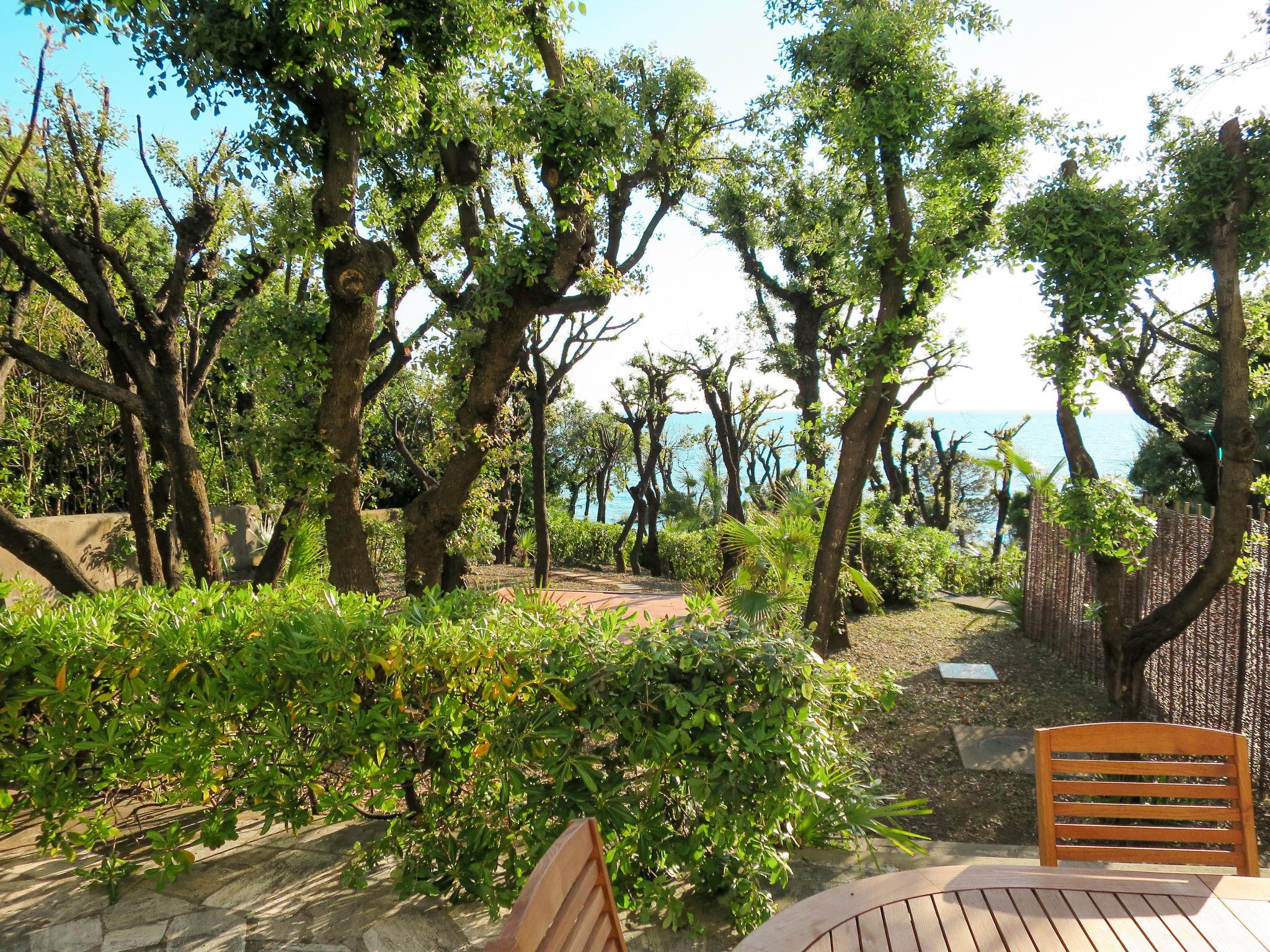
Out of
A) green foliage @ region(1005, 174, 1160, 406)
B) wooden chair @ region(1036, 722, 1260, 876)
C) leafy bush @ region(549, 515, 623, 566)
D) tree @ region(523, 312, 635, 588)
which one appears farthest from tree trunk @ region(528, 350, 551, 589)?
leafy bush @ region(549, 515, 623, 566)

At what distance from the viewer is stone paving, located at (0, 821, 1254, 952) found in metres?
2.59

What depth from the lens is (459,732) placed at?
274 cm

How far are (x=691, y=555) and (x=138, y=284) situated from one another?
1102 cm

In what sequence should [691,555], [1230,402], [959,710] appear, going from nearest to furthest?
1. [1230,402]
2. [959,710]
3. [691,555]

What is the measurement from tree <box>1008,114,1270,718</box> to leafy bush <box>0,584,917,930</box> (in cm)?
264

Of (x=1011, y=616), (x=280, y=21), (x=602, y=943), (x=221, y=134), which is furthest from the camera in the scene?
(x=1011, y=616)

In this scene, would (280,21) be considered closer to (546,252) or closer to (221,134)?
(546,252)

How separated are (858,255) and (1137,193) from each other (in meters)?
1.76

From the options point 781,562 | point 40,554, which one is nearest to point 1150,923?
point 781,562

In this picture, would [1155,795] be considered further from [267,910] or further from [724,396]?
[724,396]

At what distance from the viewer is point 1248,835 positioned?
199 cm

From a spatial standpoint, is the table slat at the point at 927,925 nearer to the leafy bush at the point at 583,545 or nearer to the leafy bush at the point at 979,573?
the leafy bush at the point at 979,573

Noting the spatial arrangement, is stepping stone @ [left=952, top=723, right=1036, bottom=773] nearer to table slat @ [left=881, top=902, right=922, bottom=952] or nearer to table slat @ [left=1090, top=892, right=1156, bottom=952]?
table slat @ [left=1090, top=892, right=1156, bottom=952]

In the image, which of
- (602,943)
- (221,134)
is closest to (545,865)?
(602,943)
